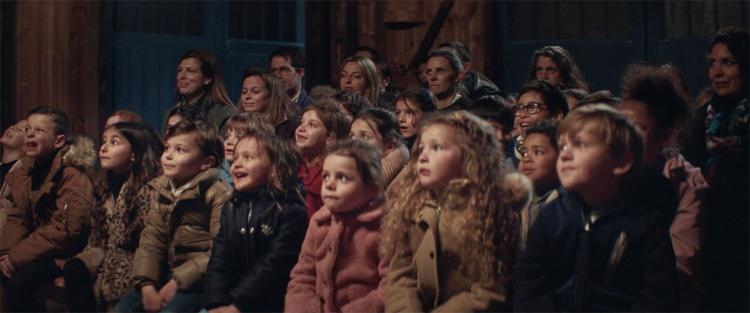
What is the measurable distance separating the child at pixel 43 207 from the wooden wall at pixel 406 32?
306 centimetres

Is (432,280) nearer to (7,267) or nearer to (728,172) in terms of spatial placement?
(728,172)

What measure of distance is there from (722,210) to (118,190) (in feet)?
9.20

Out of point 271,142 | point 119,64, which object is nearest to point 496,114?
point 271,142

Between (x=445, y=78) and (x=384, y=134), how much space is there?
1.41m

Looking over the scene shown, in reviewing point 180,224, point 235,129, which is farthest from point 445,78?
point 180,224

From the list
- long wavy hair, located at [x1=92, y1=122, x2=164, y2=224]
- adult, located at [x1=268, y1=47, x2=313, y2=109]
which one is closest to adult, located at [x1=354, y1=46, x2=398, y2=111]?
adult, located at [x1=268, y1=47, x2=313, y2=109]

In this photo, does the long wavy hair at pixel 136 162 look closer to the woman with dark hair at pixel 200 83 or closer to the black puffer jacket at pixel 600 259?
the woman with dark hair at pixel 200 83

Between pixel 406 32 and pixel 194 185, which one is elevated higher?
pixel 406 32

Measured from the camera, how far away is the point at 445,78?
659 centimetres

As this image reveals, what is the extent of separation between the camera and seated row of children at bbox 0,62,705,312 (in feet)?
12.9

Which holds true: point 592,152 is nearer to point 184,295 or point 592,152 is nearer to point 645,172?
point 645,172

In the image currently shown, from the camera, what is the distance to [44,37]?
8719 mm

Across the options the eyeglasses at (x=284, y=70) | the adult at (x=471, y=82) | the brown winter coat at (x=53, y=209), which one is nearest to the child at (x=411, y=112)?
the adult at (x=471, y=82)

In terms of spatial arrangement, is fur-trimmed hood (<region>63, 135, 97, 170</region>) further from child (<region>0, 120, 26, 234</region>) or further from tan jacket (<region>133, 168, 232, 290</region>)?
tan jacket (<region>133, 168, 232, 290</region>)
